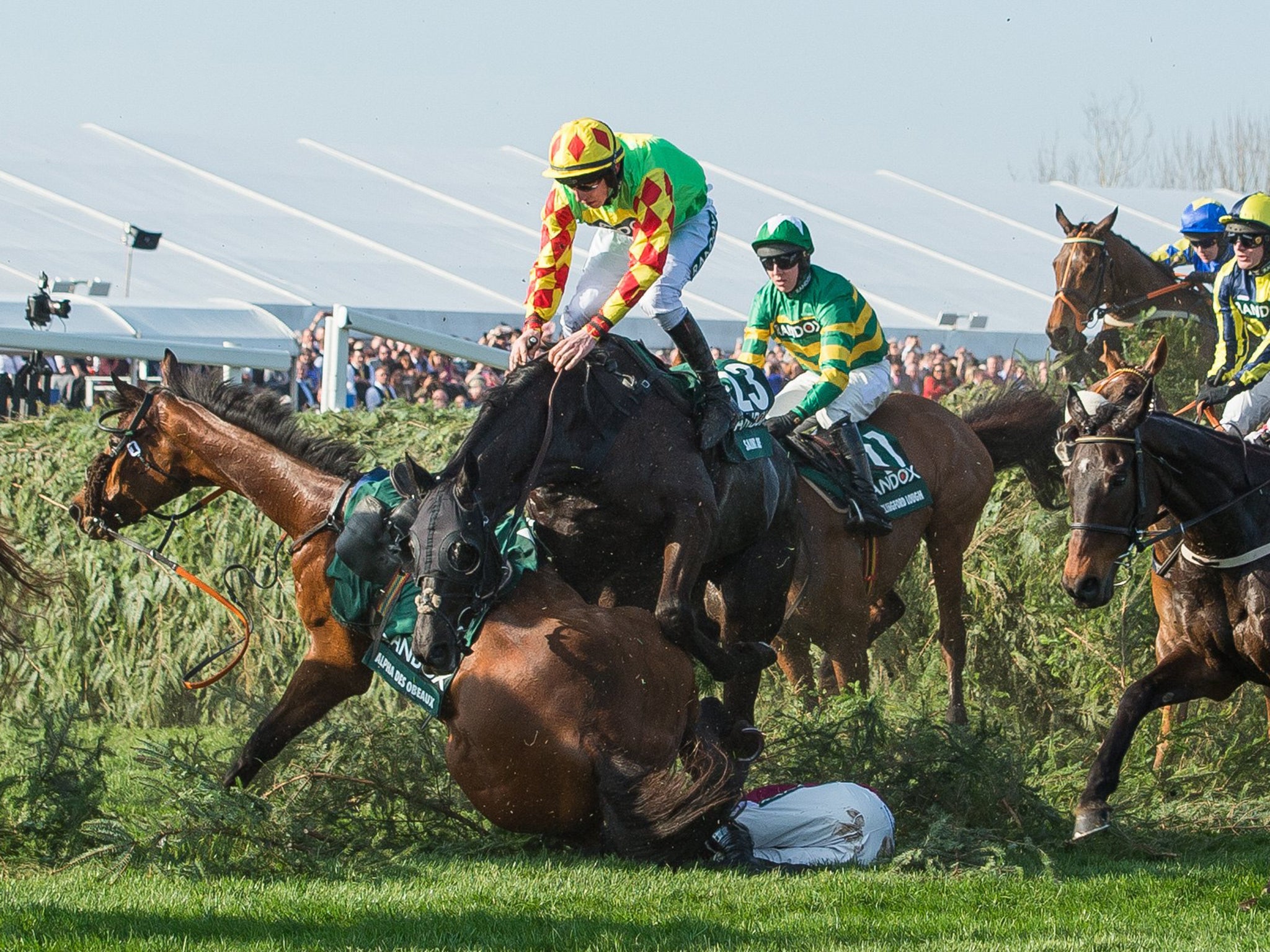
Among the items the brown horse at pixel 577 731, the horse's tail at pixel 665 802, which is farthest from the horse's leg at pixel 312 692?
the horse's tail at pixel 665 802

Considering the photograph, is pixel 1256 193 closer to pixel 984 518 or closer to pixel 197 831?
pixel 984 518

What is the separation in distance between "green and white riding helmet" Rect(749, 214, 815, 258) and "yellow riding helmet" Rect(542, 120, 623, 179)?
5.06 feet

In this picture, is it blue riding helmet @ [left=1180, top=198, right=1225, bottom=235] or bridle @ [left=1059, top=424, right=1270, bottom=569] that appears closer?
bridle @ [left=1059, top=424, right=1270, bottom=569]

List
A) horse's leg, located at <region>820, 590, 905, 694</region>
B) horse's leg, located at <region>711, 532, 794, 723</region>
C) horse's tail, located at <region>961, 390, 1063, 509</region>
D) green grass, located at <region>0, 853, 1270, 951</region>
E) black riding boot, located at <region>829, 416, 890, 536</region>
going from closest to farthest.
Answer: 1. green grass, located at <region>0, 853, 1270, 951</region>
2. horse's leg, located at <region>711, 532, 794, 723</region>
3. black riding boot, located at <region>829, 416, 890, 536</region>
4. horse's leg, located at <region>820, 590, 905, 694</region>
5. horse's tail, located at <region>961, 390, 1063, 509</region>

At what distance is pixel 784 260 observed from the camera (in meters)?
7.74

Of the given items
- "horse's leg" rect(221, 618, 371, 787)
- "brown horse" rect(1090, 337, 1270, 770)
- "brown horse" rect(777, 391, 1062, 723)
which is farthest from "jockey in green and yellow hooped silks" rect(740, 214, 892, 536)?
"horse's leg" rect(221, 618, 371, 787)

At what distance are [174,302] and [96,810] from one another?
456 inches

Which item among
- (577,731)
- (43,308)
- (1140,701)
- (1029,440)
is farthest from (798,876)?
(43,308)

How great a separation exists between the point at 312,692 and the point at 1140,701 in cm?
322

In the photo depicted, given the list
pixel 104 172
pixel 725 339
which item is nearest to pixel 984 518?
pixel 725 339

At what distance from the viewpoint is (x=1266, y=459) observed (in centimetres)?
630

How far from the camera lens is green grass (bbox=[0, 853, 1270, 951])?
4.66 m

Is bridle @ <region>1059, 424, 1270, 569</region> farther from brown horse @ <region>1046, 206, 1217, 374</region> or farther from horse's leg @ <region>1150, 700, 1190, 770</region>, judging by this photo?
brown horse @ <region>1046, 206, 1217, 374</region>

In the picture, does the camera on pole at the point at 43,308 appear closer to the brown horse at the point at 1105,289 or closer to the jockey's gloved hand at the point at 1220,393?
the brown horse at the point at 1105,289
